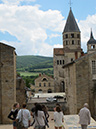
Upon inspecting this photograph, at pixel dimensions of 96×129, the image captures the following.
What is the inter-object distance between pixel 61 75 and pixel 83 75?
37.2m

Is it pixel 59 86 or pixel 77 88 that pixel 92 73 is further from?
pixel 59 86

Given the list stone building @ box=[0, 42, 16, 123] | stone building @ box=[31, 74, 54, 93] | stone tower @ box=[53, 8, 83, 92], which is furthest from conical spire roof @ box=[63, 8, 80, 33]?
stone building @ box=[0, 42, 16, 123]

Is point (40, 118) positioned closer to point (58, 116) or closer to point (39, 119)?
point (39, 119)

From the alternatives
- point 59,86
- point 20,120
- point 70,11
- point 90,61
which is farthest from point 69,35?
point 20,120

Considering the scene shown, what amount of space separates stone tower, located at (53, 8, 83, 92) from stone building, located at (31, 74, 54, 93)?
4339mm

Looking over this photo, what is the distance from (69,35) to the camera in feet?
208

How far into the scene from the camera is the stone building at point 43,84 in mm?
64500

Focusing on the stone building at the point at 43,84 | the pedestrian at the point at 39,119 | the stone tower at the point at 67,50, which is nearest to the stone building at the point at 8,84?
the pedestrian at the point at 39,119

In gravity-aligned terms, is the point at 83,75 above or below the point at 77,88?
above

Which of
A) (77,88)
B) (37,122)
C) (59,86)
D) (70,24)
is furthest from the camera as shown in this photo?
(70,24)

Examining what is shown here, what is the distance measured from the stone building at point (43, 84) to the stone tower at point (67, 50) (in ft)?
14.2

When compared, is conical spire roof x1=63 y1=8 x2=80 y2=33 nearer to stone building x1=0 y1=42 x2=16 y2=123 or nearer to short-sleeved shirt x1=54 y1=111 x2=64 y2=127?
stone building x1=0 y1=42 x2=16 y2=123

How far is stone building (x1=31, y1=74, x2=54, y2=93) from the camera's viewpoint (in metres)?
64.5

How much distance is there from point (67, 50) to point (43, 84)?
44.6 feet
